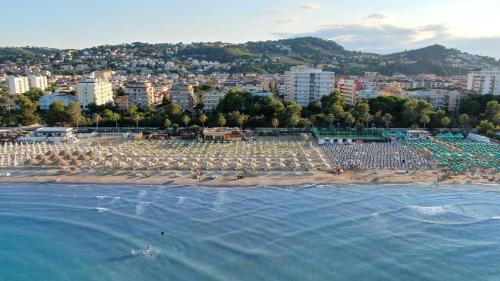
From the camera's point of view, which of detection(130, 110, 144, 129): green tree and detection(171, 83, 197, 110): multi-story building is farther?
detection(171, 83, 197, 110): multi-story building

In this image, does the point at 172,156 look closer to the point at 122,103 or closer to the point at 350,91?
the point at 122,103

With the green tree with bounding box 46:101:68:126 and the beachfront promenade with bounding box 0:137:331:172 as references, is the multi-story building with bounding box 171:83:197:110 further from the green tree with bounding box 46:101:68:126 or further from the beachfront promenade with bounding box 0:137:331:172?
the beachfront promenade with bounding box 0:137:331:172

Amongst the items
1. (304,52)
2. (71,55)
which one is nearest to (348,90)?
(304,52)

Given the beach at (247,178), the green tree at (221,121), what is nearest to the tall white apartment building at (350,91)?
the green tree at (221,121)

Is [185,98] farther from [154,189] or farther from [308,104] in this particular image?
[154,189]

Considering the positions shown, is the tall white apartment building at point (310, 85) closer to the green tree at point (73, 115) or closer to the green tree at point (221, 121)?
the green tree at point (221, 121)

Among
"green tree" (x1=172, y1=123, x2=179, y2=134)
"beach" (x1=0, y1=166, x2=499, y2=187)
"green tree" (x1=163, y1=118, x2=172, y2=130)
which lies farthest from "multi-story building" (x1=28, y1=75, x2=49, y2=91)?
"beach" (x1=0, y1=166, x2=499, y2=187)

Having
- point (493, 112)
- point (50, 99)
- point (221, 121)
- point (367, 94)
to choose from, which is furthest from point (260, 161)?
point (50, 99)
